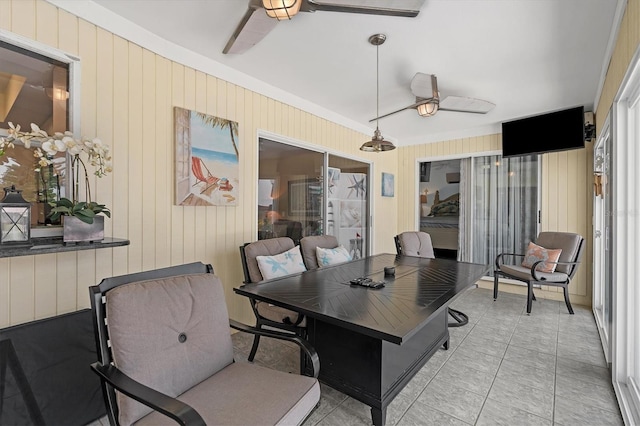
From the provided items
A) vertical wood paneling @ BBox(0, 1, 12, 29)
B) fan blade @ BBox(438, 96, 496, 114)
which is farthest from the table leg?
vertical wood paneling @ BBox(0, 1, 12, 29)

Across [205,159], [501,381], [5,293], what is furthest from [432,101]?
[5,293]

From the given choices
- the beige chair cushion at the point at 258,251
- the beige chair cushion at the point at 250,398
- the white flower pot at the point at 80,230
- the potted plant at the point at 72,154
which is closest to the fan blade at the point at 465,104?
the beige chair cushion at the point at 258,251

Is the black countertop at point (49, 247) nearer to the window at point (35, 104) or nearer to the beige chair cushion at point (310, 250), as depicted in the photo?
the window at point (35, 104)

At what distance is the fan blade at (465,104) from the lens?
10.5ft

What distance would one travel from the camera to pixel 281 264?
2.71 m

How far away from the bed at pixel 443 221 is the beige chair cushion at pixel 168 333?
4723 millimetres

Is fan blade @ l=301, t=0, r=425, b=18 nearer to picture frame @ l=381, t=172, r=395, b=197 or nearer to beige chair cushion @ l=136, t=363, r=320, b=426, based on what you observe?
beige chair cushion @ l=136, t=363, r=320, b=426

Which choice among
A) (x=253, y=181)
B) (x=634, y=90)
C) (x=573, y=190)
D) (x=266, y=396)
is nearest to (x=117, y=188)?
(x=253, y=181)

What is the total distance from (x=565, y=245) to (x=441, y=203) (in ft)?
6.48

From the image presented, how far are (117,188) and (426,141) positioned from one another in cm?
493

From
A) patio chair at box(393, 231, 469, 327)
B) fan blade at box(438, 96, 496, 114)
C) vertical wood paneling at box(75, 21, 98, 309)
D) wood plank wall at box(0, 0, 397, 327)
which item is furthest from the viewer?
patio chair at box(393, 231, 469, 327)

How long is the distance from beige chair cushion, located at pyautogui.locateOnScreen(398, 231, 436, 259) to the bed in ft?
4.85

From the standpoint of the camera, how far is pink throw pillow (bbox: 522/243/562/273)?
389 cm

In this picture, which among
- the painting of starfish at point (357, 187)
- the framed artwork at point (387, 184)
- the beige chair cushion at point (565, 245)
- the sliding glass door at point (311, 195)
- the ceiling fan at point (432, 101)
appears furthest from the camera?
the framed artwork at point (387, 184)
